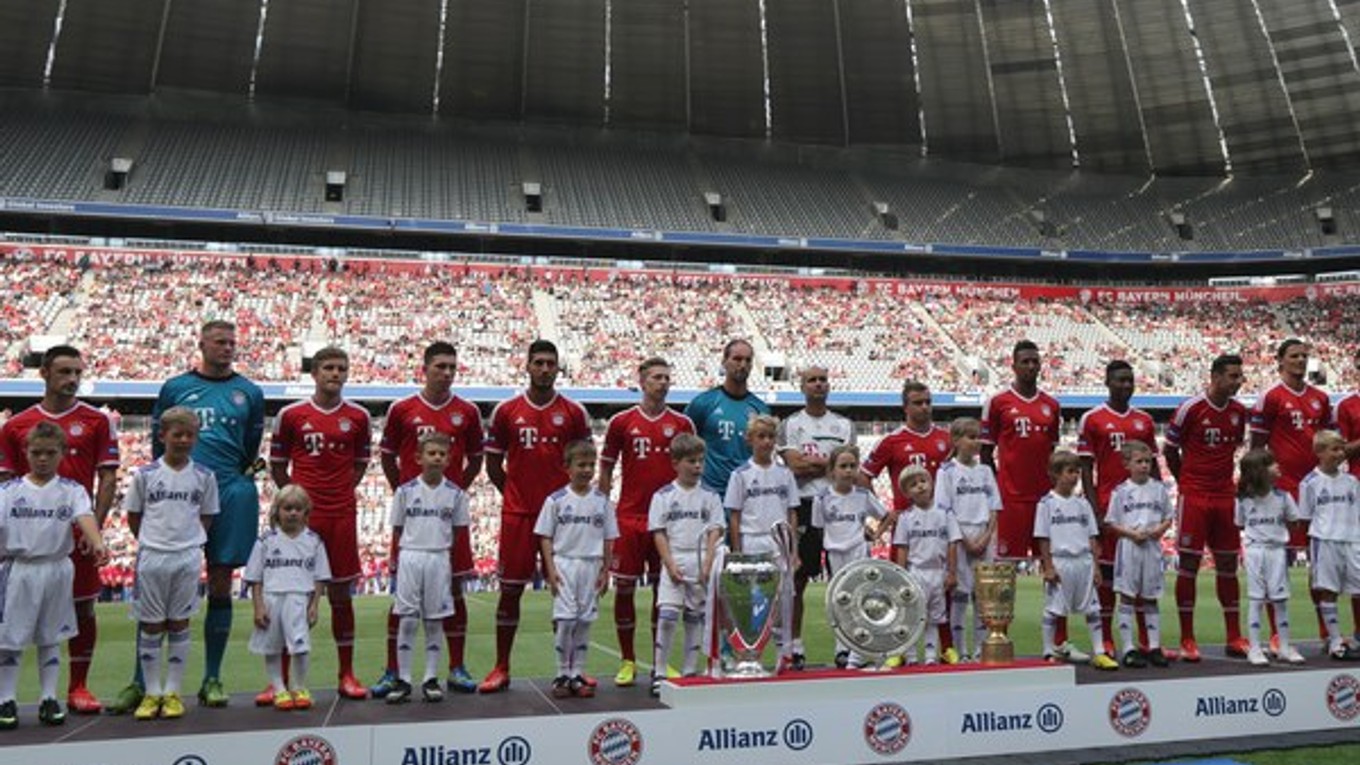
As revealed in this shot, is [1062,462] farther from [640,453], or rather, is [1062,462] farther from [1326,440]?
[640,453]

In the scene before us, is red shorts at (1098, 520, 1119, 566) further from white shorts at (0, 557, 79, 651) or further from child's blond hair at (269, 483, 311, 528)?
white shorts at (0, 557, 79, 651)

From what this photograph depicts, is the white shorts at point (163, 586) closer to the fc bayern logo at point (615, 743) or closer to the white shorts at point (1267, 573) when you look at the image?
the fc bayern logo at point (615, 743)

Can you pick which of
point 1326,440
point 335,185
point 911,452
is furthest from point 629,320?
point 1326,440

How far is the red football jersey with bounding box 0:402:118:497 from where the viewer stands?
653 centimetres

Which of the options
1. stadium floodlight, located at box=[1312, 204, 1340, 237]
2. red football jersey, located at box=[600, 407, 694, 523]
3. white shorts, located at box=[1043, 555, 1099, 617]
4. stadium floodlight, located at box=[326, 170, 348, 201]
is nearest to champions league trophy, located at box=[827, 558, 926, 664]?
red football jersey, located at box=[600, 407, 694, 523]

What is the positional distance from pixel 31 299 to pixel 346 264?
940 centimetres

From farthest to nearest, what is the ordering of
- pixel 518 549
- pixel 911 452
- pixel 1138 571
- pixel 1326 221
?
pixel 1326 221 < pixel 911 452 < pixel 1138 571 < pixel 518 549

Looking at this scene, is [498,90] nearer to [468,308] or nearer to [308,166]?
[308,166]

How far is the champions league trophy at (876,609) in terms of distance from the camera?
255 inches

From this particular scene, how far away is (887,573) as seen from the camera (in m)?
6.68

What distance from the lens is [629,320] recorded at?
Answer: 36000mm

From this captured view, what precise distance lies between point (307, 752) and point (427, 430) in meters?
2.55

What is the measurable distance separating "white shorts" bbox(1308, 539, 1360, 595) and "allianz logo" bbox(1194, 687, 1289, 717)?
195 centimetres

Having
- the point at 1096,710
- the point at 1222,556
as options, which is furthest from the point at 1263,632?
the point at 1096,710
